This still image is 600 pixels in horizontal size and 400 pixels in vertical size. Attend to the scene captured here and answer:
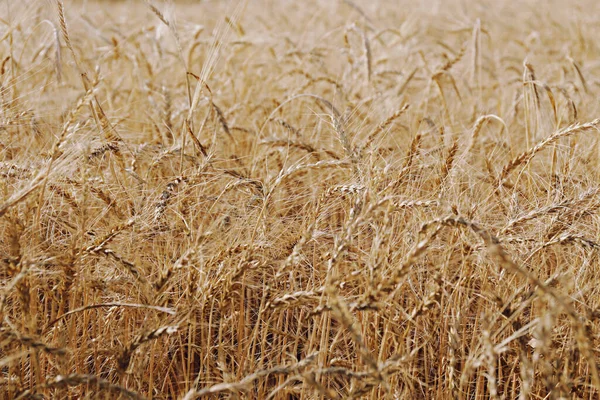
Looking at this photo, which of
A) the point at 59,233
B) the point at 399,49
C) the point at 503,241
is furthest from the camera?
the point at 399,49

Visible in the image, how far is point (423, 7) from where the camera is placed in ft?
17.2

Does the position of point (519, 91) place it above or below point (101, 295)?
above

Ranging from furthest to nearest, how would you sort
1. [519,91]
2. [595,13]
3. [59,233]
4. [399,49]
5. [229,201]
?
1. [595,13]
2. [399,49]
3. [519,91]
4. [229,201]
5. [59,233]

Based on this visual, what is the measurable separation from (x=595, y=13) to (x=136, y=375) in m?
5.17

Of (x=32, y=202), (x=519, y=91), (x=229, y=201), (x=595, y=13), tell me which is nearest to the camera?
(x=32, y=202)

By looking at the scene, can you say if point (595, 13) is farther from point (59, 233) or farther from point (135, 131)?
point (59, 233)

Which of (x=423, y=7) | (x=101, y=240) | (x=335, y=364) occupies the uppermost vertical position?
(x=423, y=7)

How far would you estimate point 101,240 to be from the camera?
111 cm

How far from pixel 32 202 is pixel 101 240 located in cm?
14

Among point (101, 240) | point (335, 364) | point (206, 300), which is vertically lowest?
point (335, 364)

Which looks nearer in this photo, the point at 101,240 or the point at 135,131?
the point at 101,240

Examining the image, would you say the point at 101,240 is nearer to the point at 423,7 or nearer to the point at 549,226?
the point at 549,226

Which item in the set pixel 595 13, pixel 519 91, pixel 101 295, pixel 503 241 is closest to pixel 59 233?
pixel 101 295

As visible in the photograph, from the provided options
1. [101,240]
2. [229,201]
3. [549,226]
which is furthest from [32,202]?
[549,226]
